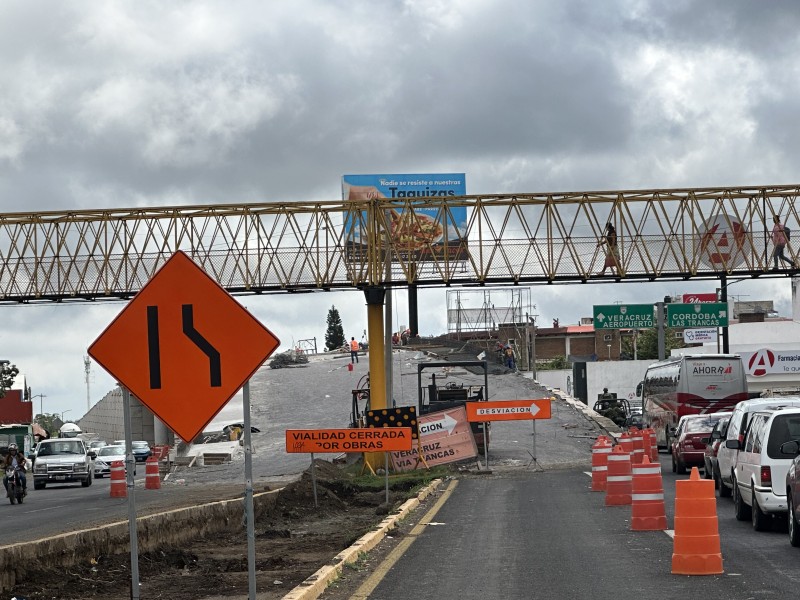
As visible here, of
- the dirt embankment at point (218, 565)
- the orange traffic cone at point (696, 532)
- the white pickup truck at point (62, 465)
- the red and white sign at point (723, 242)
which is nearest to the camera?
the orange traffic cone at point (696, 532)

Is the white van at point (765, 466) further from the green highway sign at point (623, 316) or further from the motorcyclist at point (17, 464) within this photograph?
the green highway sign at point (623, 316)

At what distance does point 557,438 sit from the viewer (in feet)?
171

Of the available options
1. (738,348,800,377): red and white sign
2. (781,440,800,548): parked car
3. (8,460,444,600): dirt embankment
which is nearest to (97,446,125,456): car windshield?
(738,348,800,377): red and white sign

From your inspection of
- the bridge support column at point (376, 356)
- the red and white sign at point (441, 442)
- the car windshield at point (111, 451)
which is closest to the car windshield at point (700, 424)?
the red and white sign at point (441, 442)

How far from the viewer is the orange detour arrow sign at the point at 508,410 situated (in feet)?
130

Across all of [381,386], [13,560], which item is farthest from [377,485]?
[13,560]

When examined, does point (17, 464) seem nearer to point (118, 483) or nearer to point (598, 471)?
point (118, 483)

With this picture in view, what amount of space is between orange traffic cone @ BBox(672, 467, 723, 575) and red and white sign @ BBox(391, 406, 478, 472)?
26511mm

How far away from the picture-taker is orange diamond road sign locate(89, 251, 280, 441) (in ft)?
33.3

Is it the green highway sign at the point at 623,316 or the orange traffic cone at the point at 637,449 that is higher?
the green highway sign at the point at 623,316

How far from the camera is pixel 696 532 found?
45.3ft

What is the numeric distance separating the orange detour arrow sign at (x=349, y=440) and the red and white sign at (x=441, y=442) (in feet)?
40.8

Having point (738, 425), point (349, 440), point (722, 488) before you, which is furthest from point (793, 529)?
point (349, 440)

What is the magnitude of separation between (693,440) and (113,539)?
65.0 feet
